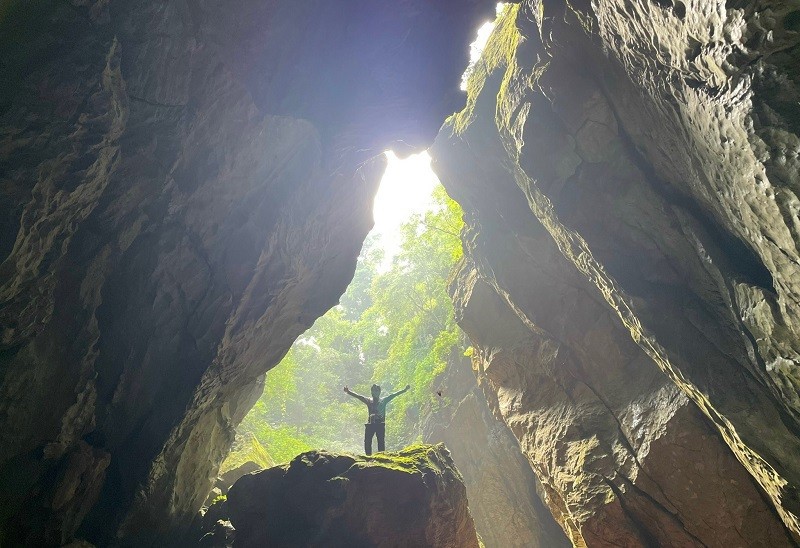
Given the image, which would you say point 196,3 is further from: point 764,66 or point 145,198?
point 764,66

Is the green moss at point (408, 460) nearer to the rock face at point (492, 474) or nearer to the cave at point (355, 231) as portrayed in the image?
the cave at point (355, 231)

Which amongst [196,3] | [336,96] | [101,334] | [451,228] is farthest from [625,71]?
[451,228]

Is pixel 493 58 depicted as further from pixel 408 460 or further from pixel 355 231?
pixel 408 460

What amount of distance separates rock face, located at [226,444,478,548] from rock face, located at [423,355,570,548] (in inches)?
272

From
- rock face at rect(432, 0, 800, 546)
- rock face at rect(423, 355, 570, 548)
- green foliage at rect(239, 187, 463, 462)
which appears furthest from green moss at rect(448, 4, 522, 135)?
rock face at rect(423, 355, 570, 548)

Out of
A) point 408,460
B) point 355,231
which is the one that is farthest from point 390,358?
point 408,460

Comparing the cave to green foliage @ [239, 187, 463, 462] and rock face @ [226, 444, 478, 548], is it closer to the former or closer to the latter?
rock face @ [226, 444, 478, 548]

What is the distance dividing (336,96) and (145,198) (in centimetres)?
432

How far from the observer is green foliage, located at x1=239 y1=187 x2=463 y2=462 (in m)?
22.5

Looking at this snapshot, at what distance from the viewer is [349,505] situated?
8.76 metres

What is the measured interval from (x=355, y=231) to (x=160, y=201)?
5.43m

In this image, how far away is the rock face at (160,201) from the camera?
539cm

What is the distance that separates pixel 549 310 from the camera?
12711mm

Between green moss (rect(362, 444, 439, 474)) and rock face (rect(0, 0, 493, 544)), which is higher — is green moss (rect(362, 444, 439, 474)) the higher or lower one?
the lower one
